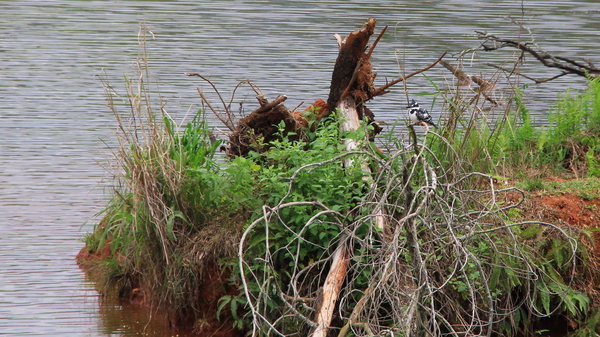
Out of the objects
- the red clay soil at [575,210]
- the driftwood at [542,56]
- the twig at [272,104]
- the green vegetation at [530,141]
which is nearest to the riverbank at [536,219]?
the red clay soil at [575,210]

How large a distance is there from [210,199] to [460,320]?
205 centimetres

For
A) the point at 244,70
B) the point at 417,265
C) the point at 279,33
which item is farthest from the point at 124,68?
the point at 417,265

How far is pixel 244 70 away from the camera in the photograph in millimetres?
15047

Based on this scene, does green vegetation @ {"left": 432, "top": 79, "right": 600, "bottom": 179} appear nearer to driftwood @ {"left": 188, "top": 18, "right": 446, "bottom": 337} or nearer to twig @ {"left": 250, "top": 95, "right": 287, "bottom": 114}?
driftwood @ {"left": 188, "top": 18, "right": 446, "bottom": 337}

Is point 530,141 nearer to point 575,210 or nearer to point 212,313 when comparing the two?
point 575,210

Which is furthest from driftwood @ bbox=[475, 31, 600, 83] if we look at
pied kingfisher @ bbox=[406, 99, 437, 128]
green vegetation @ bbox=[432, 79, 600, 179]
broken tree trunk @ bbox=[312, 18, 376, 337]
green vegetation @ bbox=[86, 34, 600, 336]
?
green vegetation @ bbox=[86, 34, 600, 336]

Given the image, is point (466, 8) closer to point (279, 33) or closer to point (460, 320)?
point (279, 33)

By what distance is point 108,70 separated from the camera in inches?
575

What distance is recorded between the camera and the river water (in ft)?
23.5

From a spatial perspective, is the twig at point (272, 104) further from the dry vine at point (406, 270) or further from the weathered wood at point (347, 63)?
the dry vine at point (406, 270)

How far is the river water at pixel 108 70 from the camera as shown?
7.17 meters

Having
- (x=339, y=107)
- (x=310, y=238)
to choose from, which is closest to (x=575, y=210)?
(x=339, y=107)

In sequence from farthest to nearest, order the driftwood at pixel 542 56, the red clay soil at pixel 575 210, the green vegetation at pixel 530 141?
the driftwood at pixel 542 56 → the green vegetation at pixel 530 141 → the red clay soil at pixel 575 210

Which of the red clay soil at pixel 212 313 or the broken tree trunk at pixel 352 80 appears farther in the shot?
the broken tree trunk at pixel 352 80
